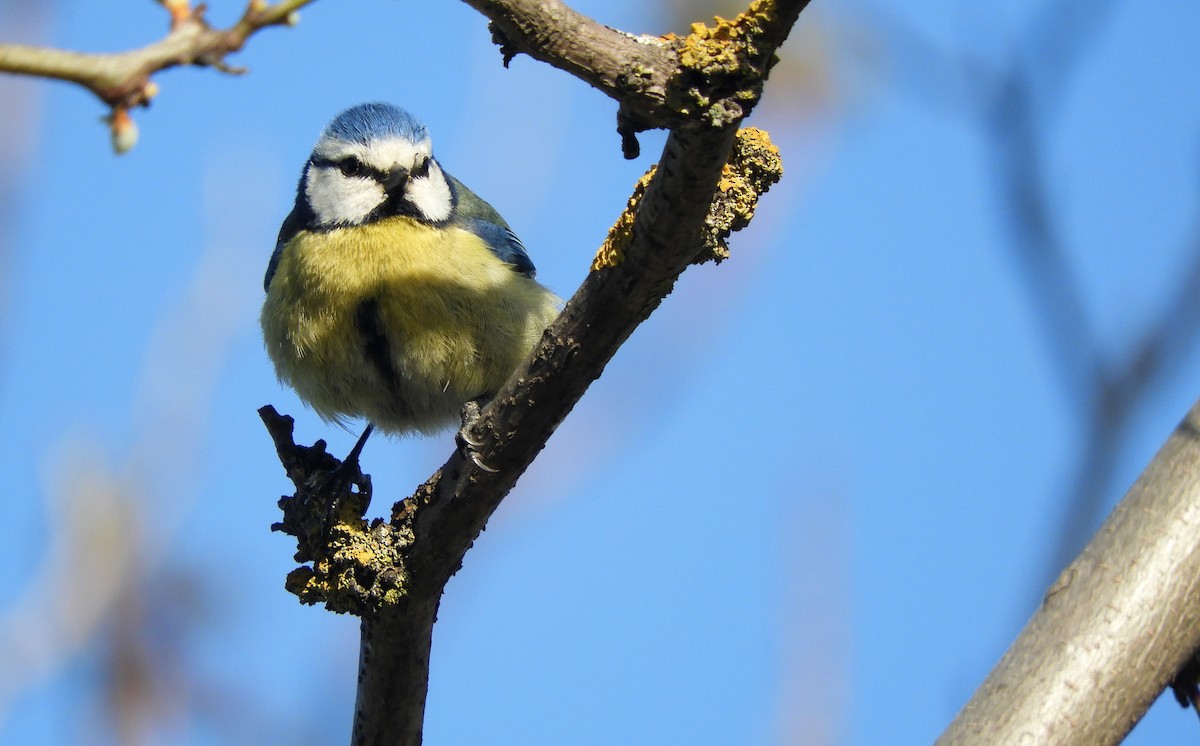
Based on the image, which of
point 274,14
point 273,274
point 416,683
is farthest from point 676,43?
point 273,274

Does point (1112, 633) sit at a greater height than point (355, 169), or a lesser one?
lesser

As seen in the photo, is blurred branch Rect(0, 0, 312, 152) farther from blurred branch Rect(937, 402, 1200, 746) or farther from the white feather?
the white feather

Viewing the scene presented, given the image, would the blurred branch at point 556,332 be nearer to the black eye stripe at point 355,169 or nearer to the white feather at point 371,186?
the white feather at point 371,186

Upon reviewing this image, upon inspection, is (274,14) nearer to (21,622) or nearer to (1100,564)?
(1100,564)

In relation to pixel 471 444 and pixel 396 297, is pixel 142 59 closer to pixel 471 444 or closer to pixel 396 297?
pixel 471 444

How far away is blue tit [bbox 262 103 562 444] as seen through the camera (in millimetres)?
3502

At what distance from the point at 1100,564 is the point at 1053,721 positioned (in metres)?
0.29

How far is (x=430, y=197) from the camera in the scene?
3.86 m

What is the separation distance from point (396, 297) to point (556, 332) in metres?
1.40

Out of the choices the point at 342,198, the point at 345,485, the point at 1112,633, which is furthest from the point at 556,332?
the point at 342,198

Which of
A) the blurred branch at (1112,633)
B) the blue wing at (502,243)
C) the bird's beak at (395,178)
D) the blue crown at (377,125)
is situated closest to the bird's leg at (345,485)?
the blue wing at (502,243)

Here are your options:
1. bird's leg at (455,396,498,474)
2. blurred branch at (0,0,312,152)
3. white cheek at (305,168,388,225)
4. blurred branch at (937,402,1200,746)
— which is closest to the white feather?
white cheek at (305,168,388,225)

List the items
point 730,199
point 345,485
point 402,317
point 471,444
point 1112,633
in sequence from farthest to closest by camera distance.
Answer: point 402,317 → point 345,485 → point 471,444 → point 730,199 → point 1112,633

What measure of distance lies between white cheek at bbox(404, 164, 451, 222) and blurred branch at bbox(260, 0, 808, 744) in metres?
0.99
